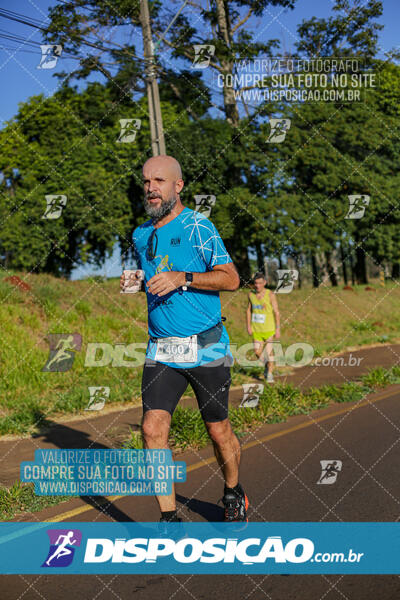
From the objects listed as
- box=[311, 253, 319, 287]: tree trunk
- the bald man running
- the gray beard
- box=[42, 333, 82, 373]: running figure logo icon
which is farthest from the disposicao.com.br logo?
box=[311, 253, 319, 287]: tree trunk

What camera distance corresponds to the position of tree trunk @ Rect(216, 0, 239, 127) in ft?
88.7

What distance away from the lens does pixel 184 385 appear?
4512mm

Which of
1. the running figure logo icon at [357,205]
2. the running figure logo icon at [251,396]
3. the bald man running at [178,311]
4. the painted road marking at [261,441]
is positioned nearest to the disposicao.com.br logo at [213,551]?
the bald man running at [178,311]

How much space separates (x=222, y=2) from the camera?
28.1 metres

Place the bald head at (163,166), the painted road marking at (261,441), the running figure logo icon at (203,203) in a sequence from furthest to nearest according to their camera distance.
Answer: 1. the running figure logo icon at (203,203)
2. the painted road marking at (261,441)
3. the bald head at (163,166)

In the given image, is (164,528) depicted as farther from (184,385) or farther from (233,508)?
(184,385)

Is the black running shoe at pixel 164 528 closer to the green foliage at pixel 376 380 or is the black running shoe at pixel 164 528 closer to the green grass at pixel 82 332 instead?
the green grass at pixel 82 332

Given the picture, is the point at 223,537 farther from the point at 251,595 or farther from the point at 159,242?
the point at 159,242

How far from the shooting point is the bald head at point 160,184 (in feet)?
14.0

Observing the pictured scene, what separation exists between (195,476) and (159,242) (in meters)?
2.82

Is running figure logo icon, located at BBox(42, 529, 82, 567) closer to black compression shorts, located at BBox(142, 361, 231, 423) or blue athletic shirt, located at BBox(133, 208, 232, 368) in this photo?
black compression shorts, located at BBox(142, 361, 231, 423)

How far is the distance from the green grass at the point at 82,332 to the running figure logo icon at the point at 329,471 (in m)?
4.24

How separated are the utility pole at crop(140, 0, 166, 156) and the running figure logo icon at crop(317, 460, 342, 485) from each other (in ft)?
30.5

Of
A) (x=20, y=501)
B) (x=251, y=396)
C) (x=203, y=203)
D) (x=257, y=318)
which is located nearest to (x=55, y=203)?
(x=203, y=203)
